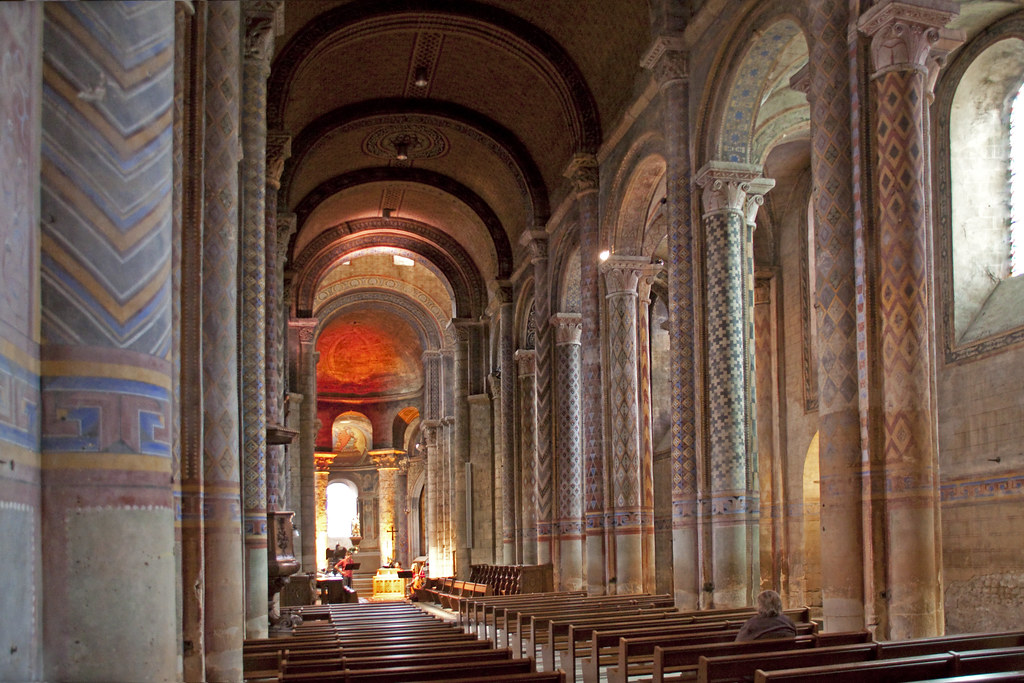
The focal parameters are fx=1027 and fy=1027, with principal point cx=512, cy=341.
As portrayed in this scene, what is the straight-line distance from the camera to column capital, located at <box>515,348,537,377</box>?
2595 cm

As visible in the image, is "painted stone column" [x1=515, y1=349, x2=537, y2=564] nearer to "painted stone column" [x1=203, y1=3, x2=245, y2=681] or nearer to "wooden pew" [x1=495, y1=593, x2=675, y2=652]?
"wooden pew" [x1=495, y1=593, x2=675, y2=652]

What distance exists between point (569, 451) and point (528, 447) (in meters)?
3.95

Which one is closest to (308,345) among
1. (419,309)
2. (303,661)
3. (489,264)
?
(489,264)

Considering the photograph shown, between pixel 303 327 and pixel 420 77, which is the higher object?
pixel 420 77

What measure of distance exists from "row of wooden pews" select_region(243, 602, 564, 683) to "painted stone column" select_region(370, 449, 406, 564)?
1305 inches

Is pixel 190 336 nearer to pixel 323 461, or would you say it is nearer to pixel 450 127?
pixel 450 127

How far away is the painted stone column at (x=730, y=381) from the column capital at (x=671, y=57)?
5.44 feet

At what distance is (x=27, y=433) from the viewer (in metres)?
3.36

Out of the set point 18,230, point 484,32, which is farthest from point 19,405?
point 484,32

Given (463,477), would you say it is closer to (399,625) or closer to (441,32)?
(441,32)

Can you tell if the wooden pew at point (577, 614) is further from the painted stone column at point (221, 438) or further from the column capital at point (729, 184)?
the column capital at point (729, 184)

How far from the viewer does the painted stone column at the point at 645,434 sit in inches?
693

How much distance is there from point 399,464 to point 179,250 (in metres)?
39.0

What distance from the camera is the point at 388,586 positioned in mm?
36469
